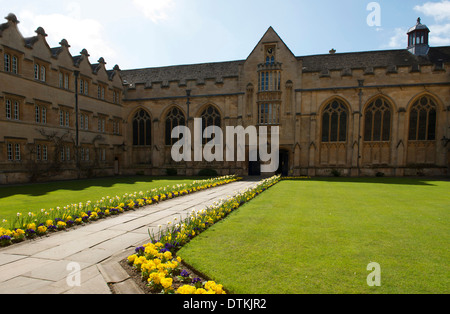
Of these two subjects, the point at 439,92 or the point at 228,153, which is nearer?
the point at 439,92

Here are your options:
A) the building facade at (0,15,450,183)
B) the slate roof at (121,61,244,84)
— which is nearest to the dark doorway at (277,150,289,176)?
the building facade at (0,15,450,183)

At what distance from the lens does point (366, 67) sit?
29469 millimetres

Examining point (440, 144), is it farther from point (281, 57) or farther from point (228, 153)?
point (228, 153)

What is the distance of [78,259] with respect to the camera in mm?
5309

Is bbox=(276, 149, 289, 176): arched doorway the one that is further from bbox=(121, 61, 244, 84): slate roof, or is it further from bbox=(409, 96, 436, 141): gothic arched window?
bbox=(409, 96, 436, 141): gothic arched window

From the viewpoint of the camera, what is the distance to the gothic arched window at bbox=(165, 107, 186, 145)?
3325 centimetres

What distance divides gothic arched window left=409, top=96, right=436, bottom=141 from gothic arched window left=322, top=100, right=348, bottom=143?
21.1ft

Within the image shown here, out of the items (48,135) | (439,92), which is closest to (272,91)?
(439,92)

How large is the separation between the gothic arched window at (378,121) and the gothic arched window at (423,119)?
2.20 meters

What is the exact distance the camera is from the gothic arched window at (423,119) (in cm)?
2762

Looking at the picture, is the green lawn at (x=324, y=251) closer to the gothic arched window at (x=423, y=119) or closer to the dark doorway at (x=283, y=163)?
the dark doorway at (x=283, y=163)
